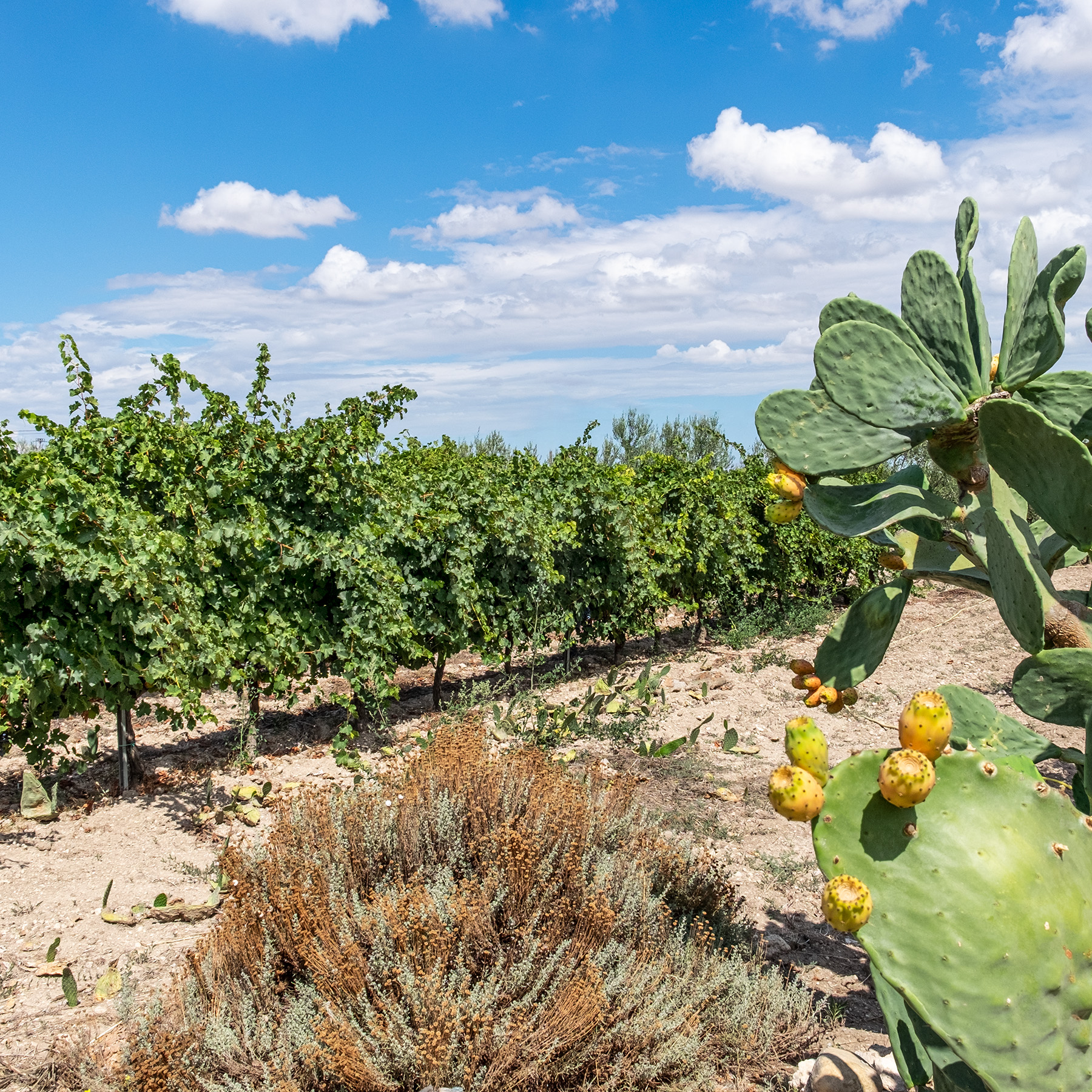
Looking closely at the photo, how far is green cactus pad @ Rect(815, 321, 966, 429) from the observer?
2080 mm

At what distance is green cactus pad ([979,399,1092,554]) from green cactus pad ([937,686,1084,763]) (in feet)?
2.20

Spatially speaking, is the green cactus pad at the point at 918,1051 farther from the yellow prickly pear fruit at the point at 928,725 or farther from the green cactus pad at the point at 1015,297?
the green cactus pad at the point at 1015,297

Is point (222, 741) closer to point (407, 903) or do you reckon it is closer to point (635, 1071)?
point (407, 903)

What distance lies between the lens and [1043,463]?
1.89 metres

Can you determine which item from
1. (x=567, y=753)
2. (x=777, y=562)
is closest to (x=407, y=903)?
(x=567, y=753)

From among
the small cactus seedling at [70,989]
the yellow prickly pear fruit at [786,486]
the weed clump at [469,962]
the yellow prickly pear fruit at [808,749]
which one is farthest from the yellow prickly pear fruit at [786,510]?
the small cactus seedling at [70,989]

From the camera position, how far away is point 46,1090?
2580mm

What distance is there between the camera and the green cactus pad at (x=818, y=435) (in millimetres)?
2236

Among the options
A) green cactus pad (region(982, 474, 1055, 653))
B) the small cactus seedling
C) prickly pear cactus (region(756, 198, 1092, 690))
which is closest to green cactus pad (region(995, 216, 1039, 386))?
prickly pear cactus (region(756, 198, 1092, 690))

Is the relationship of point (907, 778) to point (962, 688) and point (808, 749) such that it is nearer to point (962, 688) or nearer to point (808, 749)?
point (808, 749)

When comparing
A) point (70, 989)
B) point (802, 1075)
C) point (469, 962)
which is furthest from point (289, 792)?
point (802, 1075)

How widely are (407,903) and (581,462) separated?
6123 mm

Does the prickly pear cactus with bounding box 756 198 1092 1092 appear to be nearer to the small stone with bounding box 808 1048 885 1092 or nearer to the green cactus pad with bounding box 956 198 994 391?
the green cactus pad with bounding box 956 198 994 391

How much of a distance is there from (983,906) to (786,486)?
116 cm
